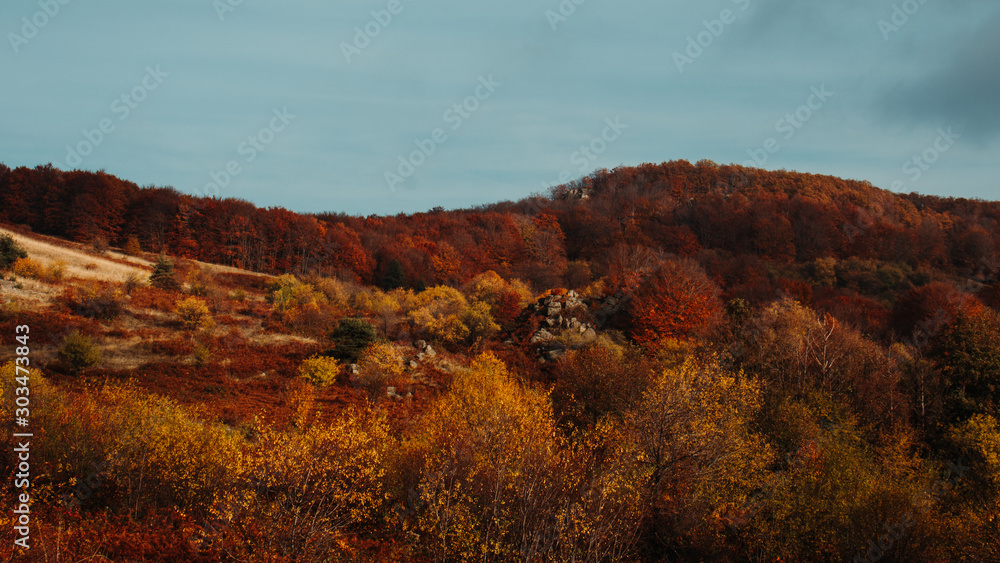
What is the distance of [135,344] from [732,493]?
3614cm

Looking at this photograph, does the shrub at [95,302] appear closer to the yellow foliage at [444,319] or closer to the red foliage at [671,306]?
the yellow foliage at [444,319]

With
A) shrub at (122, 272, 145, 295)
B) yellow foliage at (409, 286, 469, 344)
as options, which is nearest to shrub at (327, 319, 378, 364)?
yellow foliage at (409, 286, 469, 344)

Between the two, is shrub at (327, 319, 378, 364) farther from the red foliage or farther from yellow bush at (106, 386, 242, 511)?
the red foliage

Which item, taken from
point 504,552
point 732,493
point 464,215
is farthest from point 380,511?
point 464,215

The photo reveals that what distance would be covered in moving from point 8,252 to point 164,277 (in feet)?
35.2

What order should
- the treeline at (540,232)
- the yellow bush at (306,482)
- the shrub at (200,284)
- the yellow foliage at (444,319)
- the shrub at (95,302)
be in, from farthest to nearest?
the treeline at (540,232) < the shrub at (200,284) < the yellow foliage at (444,319) < the shrub at (95,302) < the yellow bush at (306,482)

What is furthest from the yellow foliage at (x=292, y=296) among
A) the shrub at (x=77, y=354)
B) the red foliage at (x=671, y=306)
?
the red foliage at (x=671, y=306)

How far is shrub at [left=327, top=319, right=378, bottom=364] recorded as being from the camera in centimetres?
3747

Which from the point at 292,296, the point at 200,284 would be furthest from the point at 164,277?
the point at 292,296

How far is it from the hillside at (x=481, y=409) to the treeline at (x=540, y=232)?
3.09ft

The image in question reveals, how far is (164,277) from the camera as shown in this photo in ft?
155

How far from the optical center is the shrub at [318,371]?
107ft

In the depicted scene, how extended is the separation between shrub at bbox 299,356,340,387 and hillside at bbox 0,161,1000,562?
6.4 inches

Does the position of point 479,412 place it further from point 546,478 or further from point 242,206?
point 242,206
